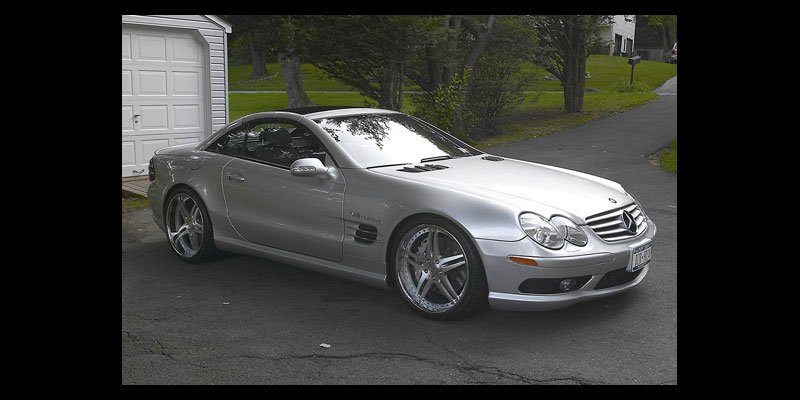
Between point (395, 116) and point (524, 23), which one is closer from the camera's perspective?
point (395, 116)

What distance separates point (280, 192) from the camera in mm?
5898

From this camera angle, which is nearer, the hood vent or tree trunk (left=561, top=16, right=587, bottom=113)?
the hood vent

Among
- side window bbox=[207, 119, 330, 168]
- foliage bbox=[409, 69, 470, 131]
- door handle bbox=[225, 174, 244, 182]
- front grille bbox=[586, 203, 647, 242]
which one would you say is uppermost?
foliage bbox=[409, 69, 470, 131]

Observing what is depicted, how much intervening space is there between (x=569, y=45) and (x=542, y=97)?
7.31 meters

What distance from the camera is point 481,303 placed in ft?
16.4

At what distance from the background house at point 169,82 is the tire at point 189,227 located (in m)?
5.80

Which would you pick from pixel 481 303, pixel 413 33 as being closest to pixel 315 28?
pixel 413 33

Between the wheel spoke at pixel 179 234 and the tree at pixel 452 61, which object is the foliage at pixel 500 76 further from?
the wheel spoke at pixel 179 234

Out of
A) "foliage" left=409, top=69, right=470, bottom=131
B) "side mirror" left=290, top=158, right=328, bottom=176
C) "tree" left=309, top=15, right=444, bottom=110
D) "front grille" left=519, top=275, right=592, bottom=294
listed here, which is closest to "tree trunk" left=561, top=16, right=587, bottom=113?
"foliage" left=409, top=69, right=470, bottom=131

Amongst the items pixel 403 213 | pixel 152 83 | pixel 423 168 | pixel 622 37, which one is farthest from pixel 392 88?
pixel 622 37

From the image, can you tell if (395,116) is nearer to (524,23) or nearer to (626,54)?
(524,23)

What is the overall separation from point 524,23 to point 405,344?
16.0 meters

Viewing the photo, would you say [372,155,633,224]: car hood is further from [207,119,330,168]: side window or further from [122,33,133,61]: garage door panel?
[122,33,133,61]: garage door panel

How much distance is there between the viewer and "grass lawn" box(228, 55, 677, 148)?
20.0m
